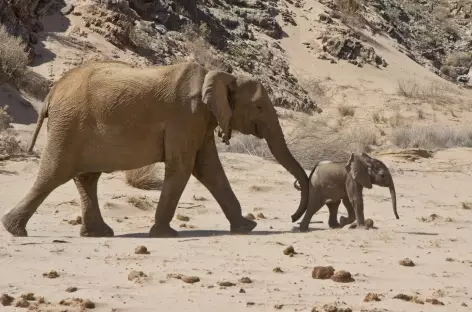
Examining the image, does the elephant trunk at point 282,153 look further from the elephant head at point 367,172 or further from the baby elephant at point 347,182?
the elephant head at point 367,172

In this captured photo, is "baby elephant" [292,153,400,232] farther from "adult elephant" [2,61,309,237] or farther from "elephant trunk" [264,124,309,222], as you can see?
"adult elephant" [2,61,309,237]

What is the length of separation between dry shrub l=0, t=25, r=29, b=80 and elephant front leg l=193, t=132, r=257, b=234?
977 cm

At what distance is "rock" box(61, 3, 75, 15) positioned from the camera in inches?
916

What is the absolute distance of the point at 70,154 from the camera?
894 centimetres

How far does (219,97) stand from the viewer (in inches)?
351

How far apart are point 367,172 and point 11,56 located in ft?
37.4

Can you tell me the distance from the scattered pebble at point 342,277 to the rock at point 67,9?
18431 millimetres

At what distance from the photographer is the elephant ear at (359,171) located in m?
9.30

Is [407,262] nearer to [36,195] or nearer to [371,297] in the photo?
[371,297]


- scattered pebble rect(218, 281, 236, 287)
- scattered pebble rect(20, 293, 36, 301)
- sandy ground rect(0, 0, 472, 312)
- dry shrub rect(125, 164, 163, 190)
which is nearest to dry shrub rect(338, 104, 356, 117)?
sandy ground rect(0, 0, 472, 312)

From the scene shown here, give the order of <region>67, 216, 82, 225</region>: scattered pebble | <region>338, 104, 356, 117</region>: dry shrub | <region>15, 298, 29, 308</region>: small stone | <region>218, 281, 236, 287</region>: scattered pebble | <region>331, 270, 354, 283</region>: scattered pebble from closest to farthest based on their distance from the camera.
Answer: <region>15, 298, 29, 308</region>: small stone < <region>218, 281, 236, 287</region>: scattered pebble < <region>331, 270, 354, 283</region>: scattered pebble < <region>67, 216, 82, 225</region>: scattered pebble < <region>338, 104, 356, 117</region>: dry shrub

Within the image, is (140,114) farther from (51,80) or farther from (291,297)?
(51,80)

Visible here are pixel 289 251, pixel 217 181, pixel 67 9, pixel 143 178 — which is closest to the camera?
pixel 289 251

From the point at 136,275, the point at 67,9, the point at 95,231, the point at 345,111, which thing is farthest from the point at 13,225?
the point at 345,111
